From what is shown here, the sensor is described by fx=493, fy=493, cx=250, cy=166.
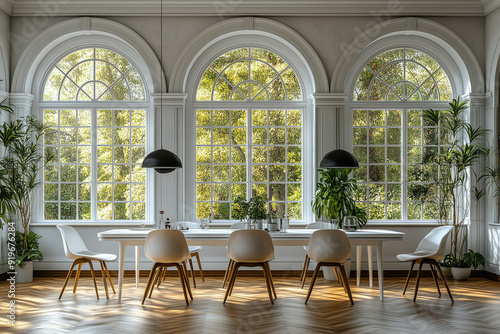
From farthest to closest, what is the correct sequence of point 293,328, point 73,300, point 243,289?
1. point 243,289
2. point 73,300
3. point 293,328

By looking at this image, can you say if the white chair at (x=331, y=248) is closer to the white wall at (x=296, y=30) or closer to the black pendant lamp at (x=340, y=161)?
the black pendant lamp at (x=340, y=161)

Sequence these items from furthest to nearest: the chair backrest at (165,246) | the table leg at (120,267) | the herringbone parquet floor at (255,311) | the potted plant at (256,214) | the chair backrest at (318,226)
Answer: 1. the chair backrest at (318,226)
2. the potted plant at (256,214)
3. the table leg at (120,267)
4. the chair backrest at (165,246)
5. the herringbone parquet floor at (255,311)

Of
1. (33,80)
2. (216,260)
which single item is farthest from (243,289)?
(33,80)

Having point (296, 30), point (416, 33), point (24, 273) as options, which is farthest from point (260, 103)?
point (24, 273)

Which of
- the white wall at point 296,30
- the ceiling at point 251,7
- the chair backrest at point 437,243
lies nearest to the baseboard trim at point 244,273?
the white wall at point 296,30

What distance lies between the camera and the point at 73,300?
5.46m

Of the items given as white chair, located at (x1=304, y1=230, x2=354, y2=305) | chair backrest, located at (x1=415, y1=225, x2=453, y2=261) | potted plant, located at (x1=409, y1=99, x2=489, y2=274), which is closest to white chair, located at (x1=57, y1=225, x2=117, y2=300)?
white chair, located at (x1=304, y1=230, x2=354, y2=305)

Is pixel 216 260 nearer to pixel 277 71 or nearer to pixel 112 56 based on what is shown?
pixel 277 71

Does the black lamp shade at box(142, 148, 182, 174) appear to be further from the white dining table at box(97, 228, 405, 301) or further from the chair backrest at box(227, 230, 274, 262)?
the chair backrest at box(227, 230, 274, 262)

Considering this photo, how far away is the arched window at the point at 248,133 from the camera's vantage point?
299 inches

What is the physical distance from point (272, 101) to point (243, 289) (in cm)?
298

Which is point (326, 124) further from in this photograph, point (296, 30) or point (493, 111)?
point (493, 111)

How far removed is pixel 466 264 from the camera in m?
6.86

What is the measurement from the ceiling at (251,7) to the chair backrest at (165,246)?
363 centimetres
